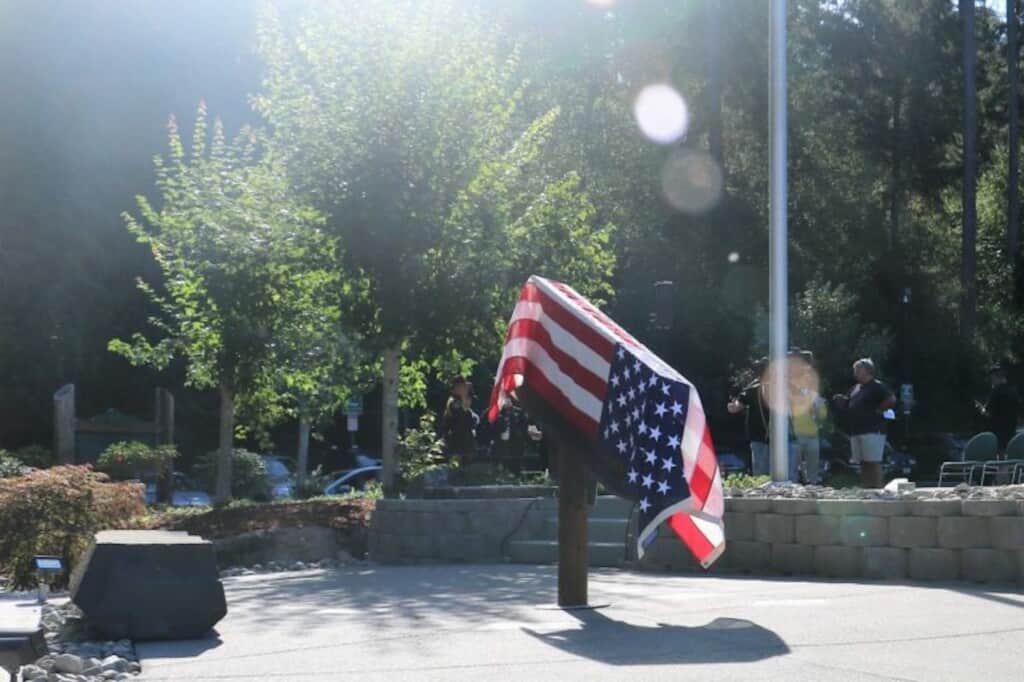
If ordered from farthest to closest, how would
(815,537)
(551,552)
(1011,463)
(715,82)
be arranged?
(715,82) → (1011,463) → (551,552) → (815,537)

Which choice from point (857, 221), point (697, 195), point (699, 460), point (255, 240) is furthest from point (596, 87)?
point (699, 460)

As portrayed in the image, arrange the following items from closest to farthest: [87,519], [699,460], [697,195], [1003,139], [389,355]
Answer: [699,460] → [87,519] → [389,355] → [697,195] → [1003,139]

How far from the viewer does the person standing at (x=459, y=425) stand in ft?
59.2

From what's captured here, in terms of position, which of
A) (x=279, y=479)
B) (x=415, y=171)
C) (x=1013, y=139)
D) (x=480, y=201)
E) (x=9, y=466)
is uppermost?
(x=1013, y=139)

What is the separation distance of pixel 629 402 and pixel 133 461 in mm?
14959

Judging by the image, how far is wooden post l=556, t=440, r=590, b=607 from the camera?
32.7 feet

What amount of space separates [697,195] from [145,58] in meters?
15.4

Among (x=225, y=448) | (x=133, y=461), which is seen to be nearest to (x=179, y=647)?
(x=225, y=448)

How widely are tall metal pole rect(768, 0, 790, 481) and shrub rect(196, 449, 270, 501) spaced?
514 inches

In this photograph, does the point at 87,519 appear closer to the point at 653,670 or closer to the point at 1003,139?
the point at 653,670

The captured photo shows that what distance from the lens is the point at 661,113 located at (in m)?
42.5

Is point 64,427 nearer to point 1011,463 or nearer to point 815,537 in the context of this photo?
point 1011,463

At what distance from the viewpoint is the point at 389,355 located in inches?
723

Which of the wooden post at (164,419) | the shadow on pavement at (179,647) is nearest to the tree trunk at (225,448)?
the wooden post at (164,419)
